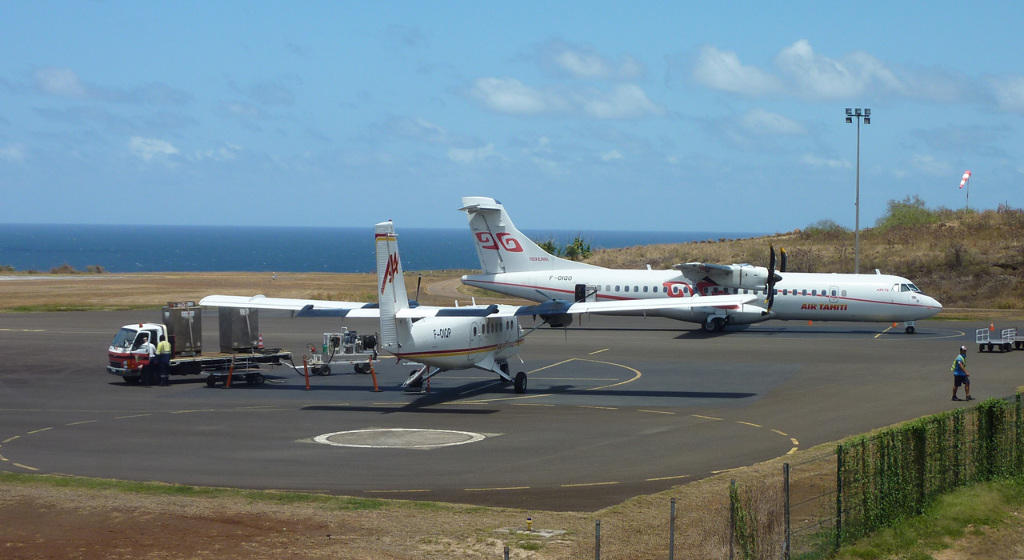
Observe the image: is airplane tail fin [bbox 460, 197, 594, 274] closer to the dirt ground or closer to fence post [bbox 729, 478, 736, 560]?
the dirt ground

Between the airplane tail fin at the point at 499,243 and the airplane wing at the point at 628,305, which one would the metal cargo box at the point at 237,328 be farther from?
the airplane tail fin at the point at 499,243

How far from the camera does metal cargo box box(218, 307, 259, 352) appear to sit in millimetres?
35094

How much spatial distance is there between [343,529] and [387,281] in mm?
12799

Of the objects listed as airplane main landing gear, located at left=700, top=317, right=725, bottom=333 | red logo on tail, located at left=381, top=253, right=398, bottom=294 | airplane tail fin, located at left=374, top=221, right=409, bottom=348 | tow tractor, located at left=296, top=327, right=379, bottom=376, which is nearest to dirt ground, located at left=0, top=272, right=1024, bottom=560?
airplane tail fin, located at left=374, top=221, right=409, bottom=348

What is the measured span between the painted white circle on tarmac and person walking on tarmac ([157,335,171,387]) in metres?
12.0

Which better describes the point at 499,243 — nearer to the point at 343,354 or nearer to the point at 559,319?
the point at 343,354

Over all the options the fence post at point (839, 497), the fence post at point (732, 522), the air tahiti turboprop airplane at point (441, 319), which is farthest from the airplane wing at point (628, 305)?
the fence post at point (732, 522)

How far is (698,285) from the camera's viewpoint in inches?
1965

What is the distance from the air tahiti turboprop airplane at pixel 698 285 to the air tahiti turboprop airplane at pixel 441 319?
52.6 ft

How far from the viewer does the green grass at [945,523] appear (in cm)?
1426

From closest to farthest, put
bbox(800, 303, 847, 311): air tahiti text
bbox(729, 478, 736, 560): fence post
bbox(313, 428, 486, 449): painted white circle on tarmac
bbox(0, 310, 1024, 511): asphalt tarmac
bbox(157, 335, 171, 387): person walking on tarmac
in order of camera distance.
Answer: bbox(729, 478, 736, 560): fence post, bbox(0, 310, 1024, 511): asphalt tarmac, bbox(313, 428, 486, 449): painted white circle on tarmac, bbox(157, 335, 171, 387): person walking on tarmac, bbox(800, 303, 847, 311): air tahiti text

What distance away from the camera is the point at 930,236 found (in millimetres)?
85312

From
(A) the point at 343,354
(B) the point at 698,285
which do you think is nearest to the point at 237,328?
(A) the point at 343,354

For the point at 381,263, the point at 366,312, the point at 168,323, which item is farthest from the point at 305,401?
the point at 168,323
